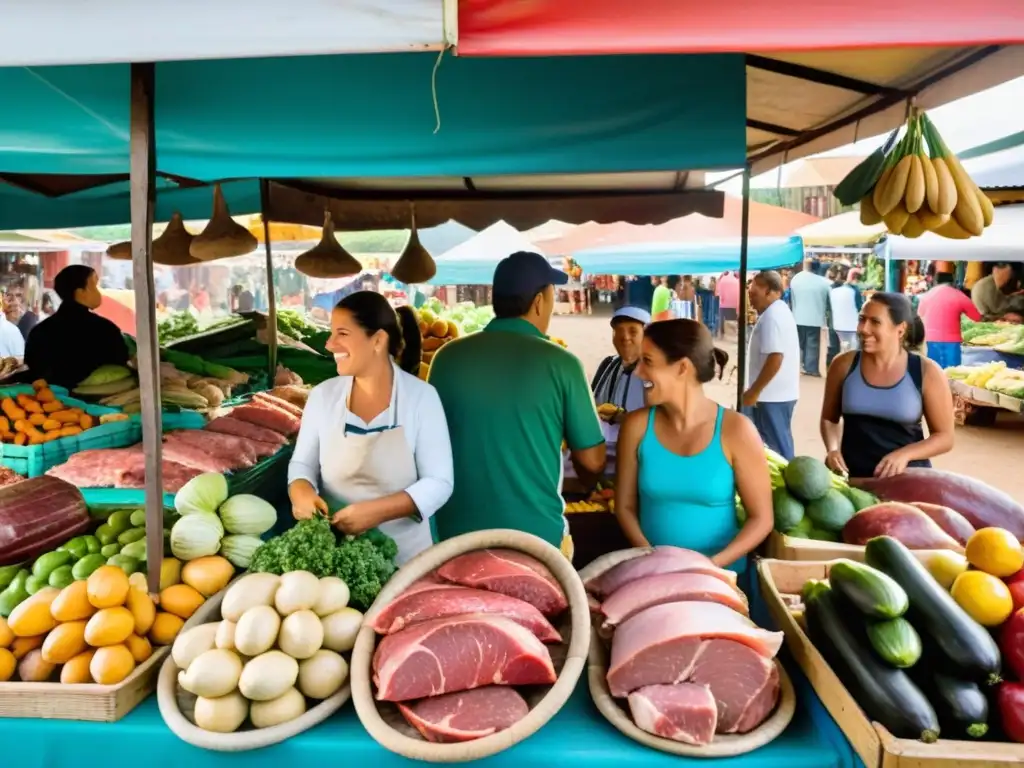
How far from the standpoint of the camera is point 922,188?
3.59 metres

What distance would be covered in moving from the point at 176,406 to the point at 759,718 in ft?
13.7

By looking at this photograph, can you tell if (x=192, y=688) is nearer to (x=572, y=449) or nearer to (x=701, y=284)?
(x=572, y=449)

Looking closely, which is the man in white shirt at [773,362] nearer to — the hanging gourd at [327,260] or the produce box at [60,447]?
the hanging gourd at [327,260]

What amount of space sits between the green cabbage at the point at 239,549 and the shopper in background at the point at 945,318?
33.9ft

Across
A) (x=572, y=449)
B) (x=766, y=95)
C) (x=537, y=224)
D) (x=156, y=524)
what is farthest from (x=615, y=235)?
(x=156, y=524)

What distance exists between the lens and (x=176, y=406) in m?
4.87

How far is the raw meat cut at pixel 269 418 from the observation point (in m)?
4.54

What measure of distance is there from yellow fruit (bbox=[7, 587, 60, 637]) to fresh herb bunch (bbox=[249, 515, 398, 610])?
1.78 ft

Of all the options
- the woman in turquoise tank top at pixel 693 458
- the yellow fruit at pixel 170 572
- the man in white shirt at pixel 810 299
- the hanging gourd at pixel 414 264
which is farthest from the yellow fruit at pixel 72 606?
the man in white shirt at pixel 810 299

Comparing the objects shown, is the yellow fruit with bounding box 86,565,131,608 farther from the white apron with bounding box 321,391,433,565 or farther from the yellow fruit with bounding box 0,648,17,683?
the white apron with bounding box 321,391,433,565

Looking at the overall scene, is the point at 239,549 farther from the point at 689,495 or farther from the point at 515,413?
the point at 689,495

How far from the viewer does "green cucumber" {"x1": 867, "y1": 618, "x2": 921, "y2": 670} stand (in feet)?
5.65

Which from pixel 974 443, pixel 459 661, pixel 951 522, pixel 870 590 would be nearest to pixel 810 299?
pixel 974 443

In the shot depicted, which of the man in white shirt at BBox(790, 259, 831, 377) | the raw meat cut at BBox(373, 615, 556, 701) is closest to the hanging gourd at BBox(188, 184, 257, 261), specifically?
the raw meat cut at BBox(373, 615, 556, 701)
